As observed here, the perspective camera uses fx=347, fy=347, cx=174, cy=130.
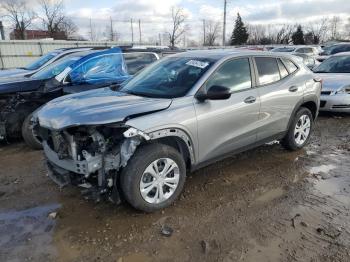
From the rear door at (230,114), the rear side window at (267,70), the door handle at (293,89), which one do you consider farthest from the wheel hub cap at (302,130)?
the rear door at (230,114)

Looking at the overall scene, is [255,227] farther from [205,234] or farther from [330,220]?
[330,220]

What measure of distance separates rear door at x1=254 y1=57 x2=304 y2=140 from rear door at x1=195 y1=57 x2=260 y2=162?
184 mm

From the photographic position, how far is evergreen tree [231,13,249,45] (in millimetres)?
66812

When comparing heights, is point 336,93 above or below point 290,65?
below

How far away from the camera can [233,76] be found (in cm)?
463

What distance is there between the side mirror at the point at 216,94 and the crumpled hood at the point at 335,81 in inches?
214

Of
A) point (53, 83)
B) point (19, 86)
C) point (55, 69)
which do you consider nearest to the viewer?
point (19, 86)

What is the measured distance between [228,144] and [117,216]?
66.4 inches

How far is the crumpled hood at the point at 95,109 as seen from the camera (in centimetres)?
358

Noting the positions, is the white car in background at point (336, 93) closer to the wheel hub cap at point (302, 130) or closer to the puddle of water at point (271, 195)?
the wheel hub cap at point (302, 130)

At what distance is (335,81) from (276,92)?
440 centimetres

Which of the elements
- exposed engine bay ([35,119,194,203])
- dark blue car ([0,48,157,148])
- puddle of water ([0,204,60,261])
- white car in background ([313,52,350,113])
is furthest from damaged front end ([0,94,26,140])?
white car in background ([313,52,350,113])

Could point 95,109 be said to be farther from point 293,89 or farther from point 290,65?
point 290,65

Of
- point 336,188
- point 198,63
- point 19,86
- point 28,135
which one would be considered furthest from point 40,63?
point 336,188
